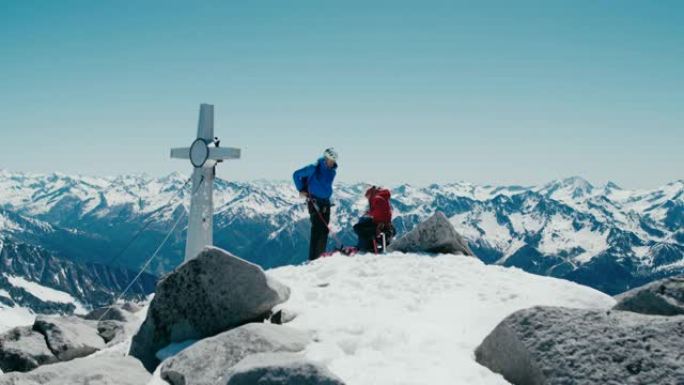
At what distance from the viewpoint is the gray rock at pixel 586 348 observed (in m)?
7.82

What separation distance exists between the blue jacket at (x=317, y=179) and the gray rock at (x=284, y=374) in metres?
13.1

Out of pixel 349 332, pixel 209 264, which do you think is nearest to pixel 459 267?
pixel 349 332

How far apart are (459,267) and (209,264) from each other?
7.88 meters

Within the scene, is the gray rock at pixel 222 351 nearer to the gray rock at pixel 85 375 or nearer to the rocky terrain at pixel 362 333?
the rocky terrain at pixel 362 333

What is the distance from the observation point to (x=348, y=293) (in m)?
13.7

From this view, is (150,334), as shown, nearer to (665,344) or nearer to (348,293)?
(348,293)

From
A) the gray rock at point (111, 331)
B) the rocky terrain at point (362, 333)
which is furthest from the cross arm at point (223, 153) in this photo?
the gray rock at point (111, 331)

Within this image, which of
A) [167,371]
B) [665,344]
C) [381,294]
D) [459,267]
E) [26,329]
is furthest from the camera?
[459,267]

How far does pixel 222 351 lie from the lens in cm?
948

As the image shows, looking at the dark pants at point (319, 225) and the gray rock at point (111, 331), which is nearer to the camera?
the gray rock at point (111, 331)

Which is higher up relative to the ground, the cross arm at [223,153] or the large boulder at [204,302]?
the cross arm at [223,153]

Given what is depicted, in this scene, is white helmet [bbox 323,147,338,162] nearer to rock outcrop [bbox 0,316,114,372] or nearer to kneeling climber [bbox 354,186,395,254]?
kneeling climber [bbox 354,186,395,254]

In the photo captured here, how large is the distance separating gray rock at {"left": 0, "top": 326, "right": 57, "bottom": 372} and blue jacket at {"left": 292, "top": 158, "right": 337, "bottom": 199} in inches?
412

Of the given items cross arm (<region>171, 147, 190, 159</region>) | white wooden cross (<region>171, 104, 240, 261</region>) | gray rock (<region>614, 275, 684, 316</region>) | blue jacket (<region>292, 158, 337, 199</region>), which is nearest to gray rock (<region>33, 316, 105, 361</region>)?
white wooden cross (<region>171, 104, 240, 261</region>)
